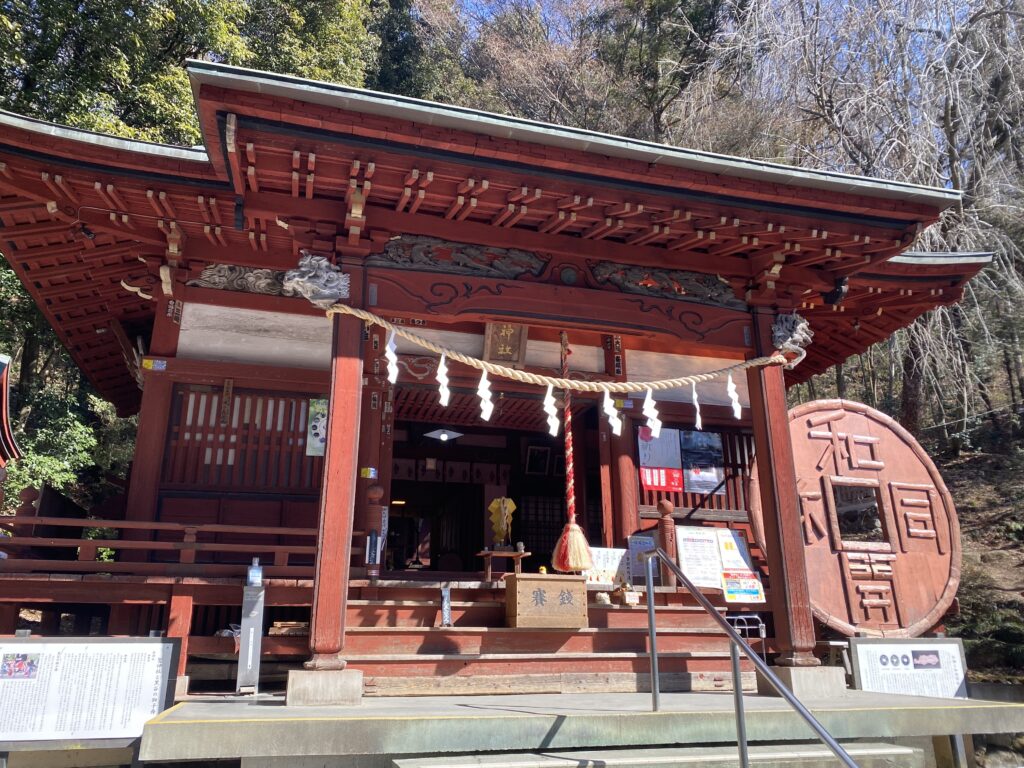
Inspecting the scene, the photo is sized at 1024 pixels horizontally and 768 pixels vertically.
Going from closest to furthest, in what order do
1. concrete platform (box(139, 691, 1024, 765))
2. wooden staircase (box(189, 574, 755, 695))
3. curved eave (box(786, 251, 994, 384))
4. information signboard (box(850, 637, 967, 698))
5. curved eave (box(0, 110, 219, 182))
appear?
concrete platform (box(139, 691, 1024, 765)), curved eave (box(0, 110, 219, 182)), wooden staircase (box(189, 574, 755, 695)), information signboard (box(850, 637, 967, 698)), curved eave (box(786, 251, 994, 384))

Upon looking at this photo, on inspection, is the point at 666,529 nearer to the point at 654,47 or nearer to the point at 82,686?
the point at 82,686

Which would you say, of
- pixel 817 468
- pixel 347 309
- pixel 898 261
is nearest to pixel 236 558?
pixel 347 309

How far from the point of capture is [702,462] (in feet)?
30.1

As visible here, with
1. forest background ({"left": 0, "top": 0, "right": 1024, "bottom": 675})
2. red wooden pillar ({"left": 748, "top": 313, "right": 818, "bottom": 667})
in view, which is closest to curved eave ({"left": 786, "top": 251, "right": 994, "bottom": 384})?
red wooden pillar ({"left": 748, "top": 313, "right": 818, "bottom": 667})

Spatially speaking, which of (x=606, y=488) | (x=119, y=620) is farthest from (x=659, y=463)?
(x=119, y=620)

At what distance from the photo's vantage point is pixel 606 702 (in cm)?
518

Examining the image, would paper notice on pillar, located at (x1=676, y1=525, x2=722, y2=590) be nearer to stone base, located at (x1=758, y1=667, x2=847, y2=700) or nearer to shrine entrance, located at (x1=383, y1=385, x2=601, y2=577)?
stone base, located at (x1=758, y1=667, x2=847, y2=700)

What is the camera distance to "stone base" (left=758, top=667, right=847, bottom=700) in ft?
19.3

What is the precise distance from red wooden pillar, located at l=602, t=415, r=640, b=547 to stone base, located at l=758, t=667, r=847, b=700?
2616 mm

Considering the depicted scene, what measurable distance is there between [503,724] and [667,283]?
445cm

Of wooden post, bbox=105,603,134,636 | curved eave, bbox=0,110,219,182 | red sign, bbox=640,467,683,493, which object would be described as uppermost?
curved eave, bbox=0,110,219,182

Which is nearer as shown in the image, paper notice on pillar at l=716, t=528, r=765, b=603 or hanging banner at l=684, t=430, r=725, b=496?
paper notice on pillar at l=716, t=528, r=765, b=603

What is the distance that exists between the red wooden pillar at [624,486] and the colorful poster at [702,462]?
78 centimetres

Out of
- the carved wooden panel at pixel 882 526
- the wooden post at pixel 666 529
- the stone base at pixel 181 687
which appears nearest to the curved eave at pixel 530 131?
the carved wooden panel at pixel 882 526
